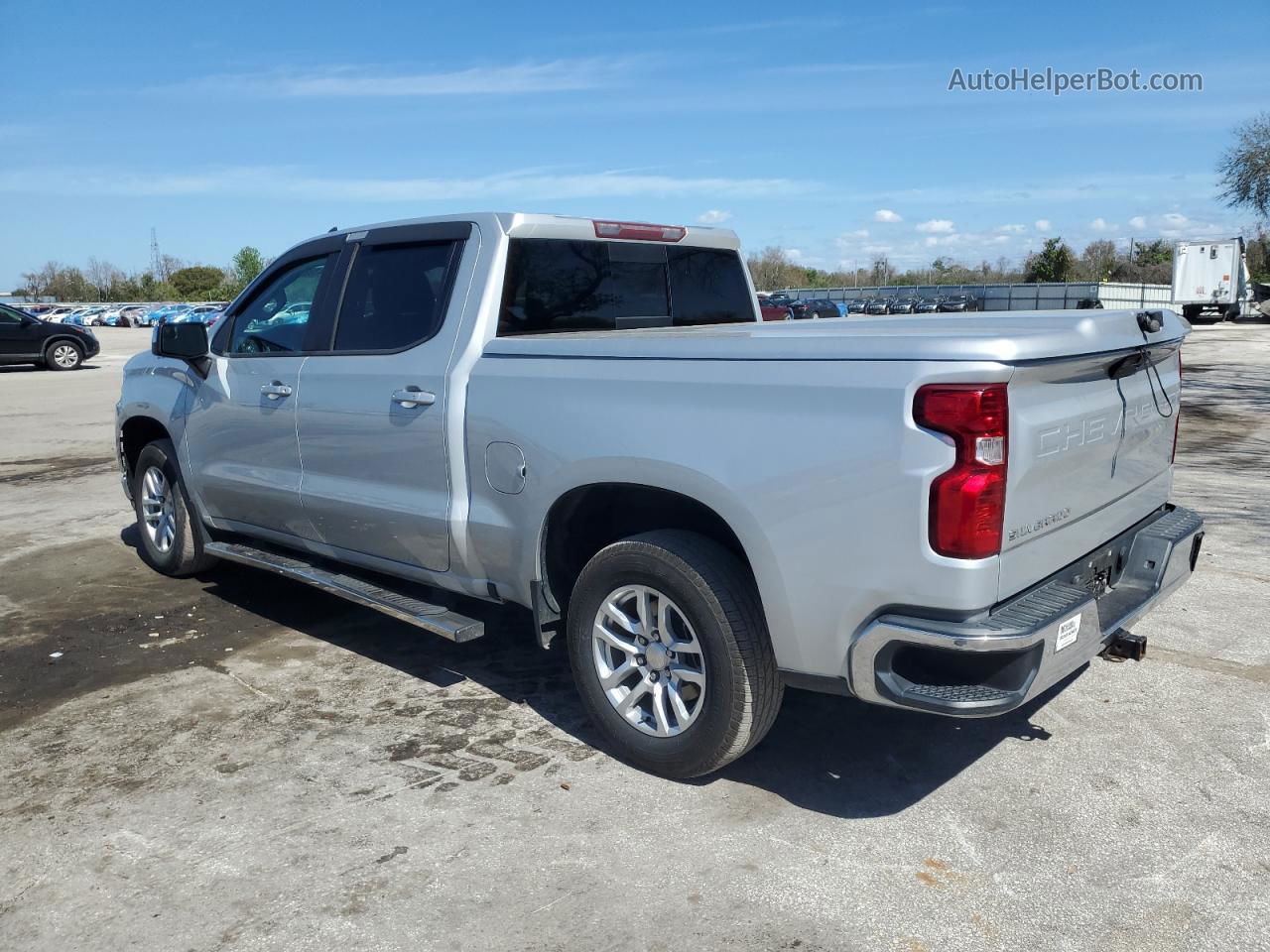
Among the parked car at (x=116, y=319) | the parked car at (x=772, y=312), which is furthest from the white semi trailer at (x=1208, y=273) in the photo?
the parked car at (x=116, y=319)

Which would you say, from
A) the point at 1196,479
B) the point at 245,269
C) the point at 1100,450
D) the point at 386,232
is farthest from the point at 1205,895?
the point at 245,269

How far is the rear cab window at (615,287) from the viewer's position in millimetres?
4512

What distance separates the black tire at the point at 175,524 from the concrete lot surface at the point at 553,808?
0.67 m

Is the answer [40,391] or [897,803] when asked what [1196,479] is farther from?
[40,391]

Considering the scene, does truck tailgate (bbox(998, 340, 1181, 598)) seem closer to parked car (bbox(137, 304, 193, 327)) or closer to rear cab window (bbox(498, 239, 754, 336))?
rear cab window (bbox(498, 239, 754, 336))

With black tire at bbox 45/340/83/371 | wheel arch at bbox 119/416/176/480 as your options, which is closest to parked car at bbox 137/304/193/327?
black tire at bbox 45/340/83/371

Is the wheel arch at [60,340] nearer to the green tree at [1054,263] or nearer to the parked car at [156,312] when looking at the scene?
the parked car at [156,312]

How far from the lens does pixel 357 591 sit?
4.73 meters

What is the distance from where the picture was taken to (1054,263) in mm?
73375

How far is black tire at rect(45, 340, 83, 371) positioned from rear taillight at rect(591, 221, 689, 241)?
77.2ft

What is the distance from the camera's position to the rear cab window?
451 cm

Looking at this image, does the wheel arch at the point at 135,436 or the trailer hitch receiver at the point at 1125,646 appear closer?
the trailer hitch receiver at the point at 1125,646

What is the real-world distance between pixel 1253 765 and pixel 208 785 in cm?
378

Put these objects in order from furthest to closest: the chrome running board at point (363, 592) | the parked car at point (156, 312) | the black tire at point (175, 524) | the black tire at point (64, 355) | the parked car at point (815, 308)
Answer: the parked car at point (156, 312)
the parked car at point (815, 308)
the black tire at point (64, 355)
the black tire at point (175, 524)
the chrome running board at point (363, 592)
